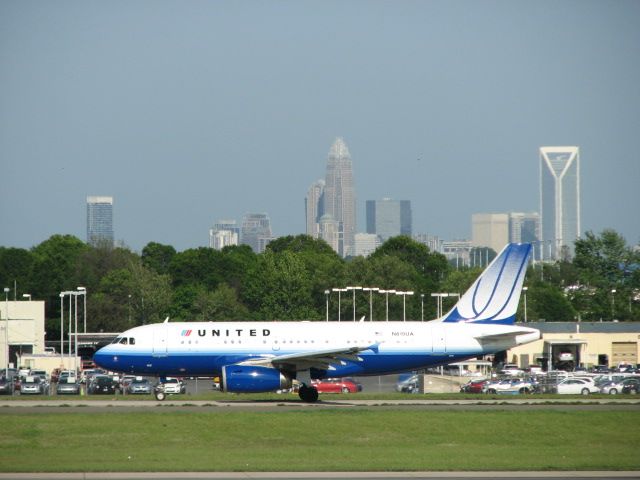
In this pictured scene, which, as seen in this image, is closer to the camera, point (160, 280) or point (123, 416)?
point (123, 416)

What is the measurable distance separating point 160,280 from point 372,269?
24.6 metres

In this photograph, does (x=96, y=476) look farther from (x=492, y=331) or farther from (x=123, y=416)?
(x=492, y=331)

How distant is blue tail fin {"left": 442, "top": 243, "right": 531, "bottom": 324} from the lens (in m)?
57.8

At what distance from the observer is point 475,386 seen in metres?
68.6

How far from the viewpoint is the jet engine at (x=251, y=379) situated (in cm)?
5197

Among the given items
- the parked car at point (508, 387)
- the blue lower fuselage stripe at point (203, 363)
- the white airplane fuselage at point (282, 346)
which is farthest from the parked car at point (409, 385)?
the blue lower fuselage stripe at point (203, 363)

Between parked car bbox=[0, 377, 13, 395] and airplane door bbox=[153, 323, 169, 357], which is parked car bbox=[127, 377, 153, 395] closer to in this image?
parked car bbox=[0, 377, 13, 395]

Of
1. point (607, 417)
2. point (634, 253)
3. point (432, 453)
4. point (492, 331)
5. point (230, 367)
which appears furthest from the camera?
point (634, 253)

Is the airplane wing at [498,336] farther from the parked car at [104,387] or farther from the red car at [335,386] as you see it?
the parked car at [104,387]

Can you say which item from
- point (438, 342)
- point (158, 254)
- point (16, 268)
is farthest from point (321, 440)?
point (158, 254)

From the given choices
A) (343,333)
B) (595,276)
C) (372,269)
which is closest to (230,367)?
(343,333)

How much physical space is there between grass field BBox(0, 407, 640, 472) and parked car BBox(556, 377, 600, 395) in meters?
18.7

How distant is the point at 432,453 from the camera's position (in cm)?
3722

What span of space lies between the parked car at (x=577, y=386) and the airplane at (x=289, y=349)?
9.87 m
